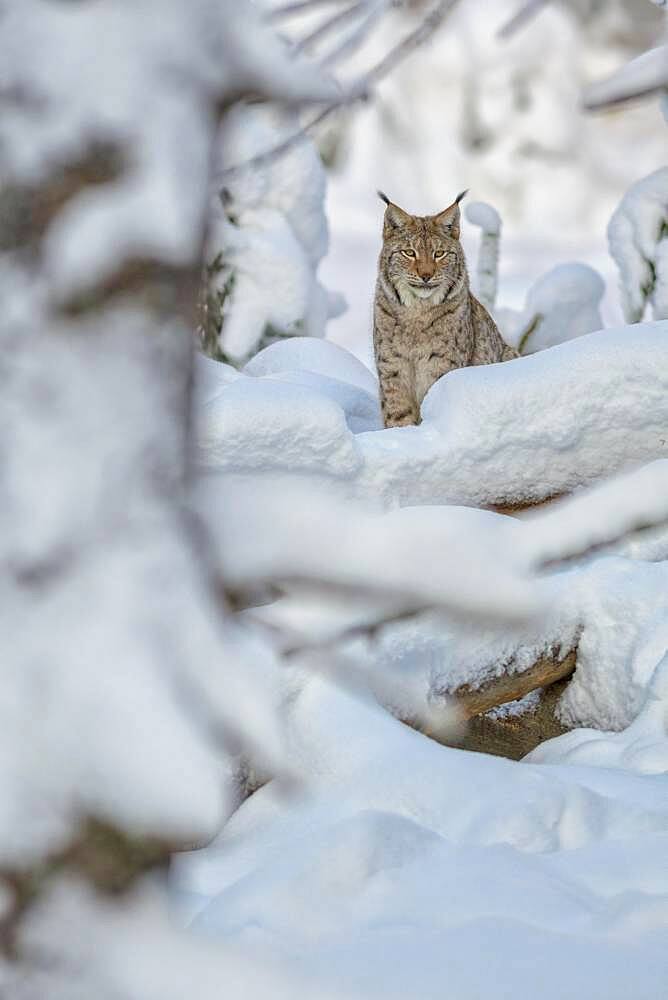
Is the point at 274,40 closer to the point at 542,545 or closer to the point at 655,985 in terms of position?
the point at 542,545

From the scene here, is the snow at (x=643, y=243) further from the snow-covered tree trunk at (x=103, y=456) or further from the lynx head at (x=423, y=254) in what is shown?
the snow-covered tree trunk at (x=103, y=456)

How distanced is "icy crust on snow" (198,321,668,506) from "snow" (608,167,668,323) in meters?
3.33

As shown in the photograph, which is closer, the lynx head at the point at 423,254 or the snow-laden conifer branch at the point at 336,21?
the snow-laden conifer branch at the point at 336,21

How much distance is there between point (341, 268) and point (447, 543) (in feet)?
44.9

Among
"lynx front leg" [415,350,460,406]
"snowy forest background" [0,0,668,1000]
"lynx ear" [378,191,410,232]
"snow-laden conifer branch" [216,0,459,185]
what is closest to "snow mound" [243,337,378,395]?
"lynx front leg" [415,350,460,406]

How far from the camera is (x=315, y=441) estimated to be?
169 inches

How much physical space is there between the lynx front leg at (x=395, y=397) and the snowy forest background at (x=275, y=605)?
92 centimetres

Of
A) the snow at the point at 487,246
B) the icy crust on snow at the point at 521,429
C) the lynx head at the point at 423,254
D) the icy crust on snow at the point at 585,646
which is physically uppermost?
the snow at the point at 487,246

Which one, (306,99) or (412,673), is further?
(412,673)

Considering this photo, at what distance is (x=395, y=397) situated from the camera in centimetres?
581

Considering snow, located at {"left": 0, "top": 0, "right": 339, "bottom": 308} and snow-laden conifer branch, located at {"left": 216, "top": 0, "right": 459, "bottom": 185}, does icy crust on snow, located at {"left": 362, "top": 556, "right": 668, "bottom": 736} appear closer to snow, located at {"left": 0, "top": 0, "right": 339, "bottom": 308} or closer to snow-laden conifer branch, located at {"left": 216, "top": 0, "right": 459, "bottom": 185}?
snow-laden conifer branch, located at {"left": 216, "top": 0, "right": 459, "bottom": 185}

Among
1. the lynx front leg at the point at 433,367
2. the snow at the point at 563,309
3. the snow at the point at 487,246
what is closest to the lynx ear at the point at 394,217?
the lynx front leg at the point at 433,367

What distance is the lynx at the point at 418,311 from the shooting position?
18.4 feet

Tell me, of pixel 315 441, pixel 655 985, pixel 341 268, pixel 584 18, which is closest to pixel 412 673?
pixel 315 441
